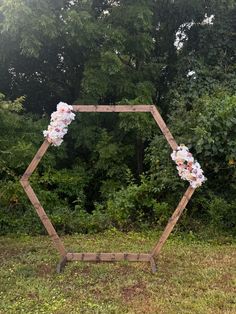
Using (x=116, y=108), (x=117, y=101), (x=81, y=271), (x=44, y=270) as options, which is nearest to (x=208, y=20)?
(x=117, y=101)

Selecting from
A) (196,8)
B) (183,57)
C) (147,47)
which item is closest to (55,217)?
(147,47)

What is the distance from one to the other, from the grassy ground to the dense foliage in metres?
1.30

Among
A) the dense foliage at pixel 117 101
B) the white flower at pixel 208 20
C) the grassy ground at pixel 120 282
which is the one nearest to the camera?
the grassy ground at pixel 120 282

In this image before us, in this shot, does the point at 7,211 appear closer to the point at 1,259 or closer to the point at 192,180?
the point at 1,259

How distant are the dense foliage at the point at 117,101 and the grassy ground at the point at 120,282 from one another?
4.26 ft

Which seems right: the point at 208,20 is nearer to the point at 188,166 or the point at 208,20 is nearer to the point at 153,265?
the point at 188,166

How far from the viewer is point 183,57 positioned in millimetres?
9984

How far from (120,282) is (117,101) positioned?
5516mm

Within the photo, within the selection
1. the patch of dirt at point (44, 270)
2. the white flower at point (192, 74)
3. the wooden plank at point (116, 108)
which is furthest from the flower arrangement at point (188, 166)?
the white flower at point (192, 74)

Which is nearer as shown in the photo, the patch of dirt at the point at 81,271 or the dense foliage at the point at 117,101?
the patch of dirt at the point at 81,271

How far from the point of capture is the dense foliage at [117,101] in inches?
283

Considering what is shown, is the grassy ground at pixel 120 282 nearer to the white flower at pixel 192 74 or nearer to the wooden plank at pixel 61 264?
the wooden plank at pixel 61 264

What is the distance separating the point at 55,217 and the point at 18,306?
328cm

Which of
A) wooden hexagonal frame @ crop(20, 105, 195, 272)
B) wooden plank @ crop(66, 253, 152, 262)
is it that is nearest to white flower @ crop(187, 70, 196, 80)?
wooden hexagonal frame @ crop(20, 105, 195, 272)
